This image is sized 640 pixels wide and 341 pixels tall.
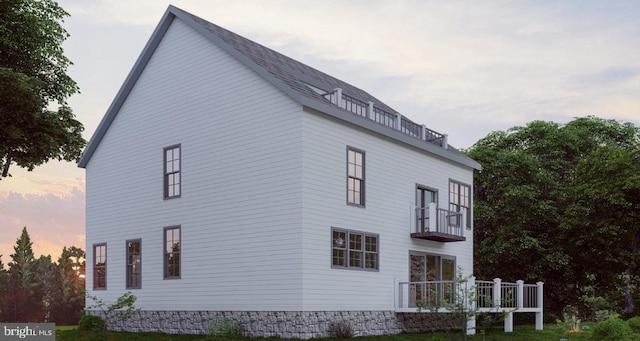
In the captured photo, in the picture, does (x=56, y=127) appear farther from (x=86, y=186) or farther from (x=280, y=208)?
(x=280, y=208)

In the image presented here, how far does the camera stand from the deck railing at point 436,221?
87.7 feet

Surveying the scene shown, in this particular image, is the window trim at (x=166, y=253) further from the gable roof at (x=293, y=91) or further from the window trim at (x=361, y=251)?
the gable roof at (x=293, y=91)

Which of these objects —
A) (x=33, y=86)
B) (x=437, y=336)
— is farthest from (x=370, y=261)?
(x=33, y=86)

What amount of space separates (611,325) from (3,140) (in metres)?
22.8

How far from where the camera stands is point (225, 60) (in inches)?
978

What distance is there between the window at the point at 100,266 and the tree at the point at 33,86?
434cm

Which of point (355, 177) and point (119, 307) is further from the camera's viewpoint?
point (119, 307)

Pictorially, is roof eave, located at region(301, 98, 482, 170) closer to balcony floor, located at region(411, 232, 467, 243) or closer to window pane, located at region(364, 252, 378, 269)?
balcony floor, located at region(411, 232, 467, 243)

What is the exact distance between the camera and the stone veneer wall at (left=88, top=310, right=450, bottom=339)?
2144 cm

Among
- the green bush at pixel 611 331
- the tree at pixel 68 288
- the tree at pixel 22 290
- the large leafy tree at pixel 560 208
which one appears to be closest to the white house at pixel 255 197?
the green bush at pixel 611 331

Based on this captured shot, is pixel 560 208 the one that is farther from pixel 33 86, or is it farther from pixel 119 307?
pixel 33 86

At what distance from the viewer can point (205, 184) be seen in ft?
81.3

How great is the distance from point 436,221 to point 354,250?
4.60m

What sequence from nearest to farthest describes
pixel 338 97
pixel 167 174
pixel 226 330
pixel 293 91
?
pixel 293 91, pixel 226 330, pixel 338 97, pixel 167 174
